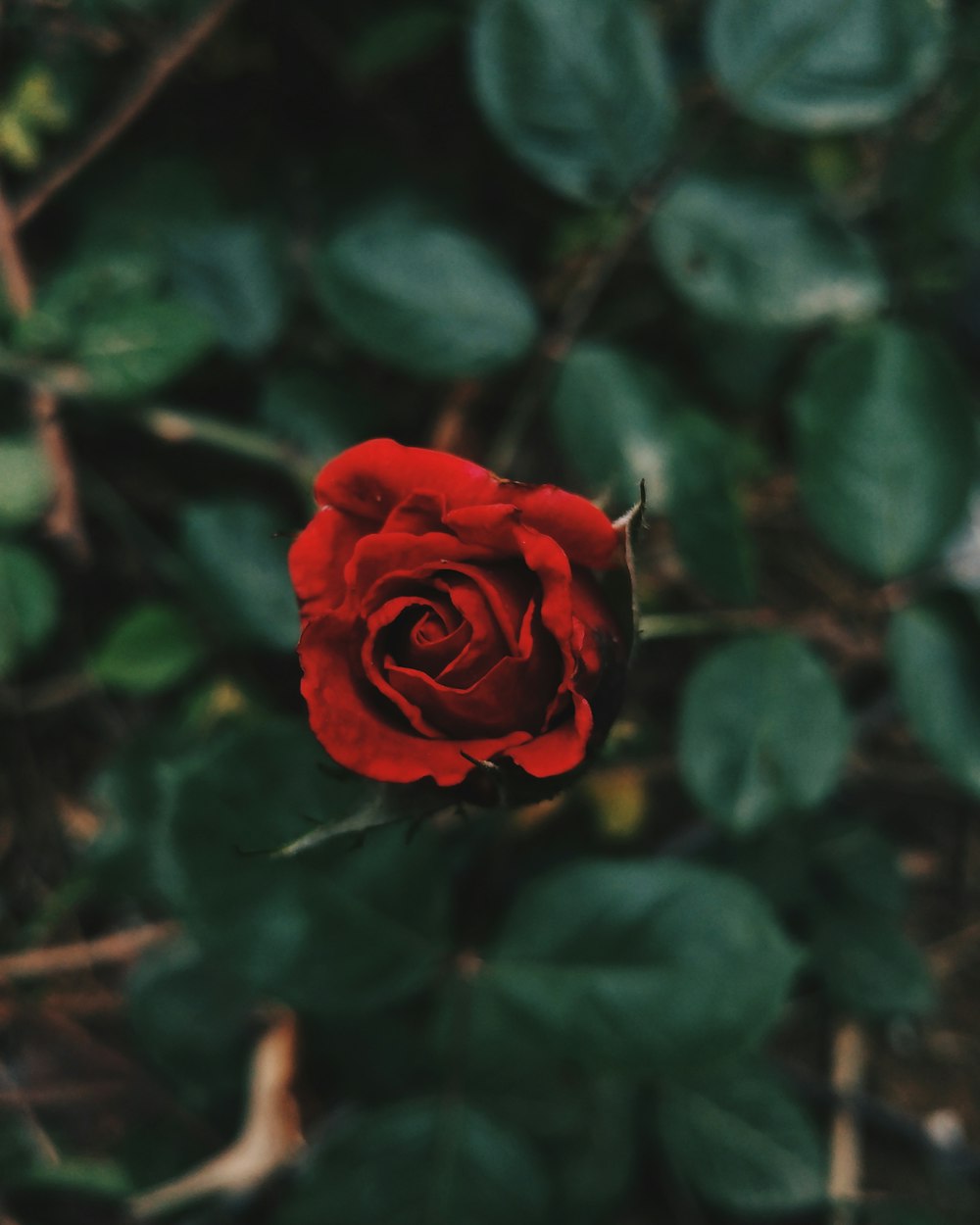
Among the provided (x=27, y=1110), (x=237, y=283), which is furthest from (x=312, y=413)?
(x=27, y=1110)

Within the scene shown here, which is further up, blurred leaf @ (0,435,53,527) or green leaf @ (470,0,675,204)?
green leaf @ (470,0,675,204)

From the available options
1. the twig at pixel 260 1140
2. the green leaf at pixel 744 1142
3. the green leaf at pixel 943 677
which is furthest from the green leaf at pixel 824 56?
the twig at pixel 260 1140

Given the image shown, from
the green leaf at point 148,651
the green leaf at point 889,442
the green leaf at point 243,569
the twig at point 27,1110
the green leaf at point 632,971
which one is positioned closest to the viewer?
the green leaf at point 632,971

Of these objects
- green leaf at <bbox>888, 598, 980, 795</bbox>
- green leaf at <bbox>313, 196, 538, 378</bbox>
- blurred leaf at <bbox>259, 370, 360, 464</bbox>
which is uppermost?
green leaf at <bbox>313, 196, 538, 378</bbox>

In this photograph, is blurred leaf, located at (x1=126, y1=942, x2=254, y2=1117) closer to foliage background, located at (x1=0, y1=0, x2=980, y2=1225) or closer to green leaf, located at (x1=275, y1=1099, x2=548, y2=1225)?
foliage background, located at (x1=0, y1=0, x2=980, y2=1225)

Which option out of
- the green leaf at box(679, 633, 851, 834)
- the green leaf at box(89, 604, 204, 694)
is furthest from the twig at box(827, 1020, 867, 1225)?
the green leaf at box(89, 604, 204, 694)

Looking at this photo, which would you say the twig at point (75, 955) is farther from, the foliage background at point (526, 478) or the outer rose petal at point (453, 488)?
the outer rose petal at point (453, 488)
